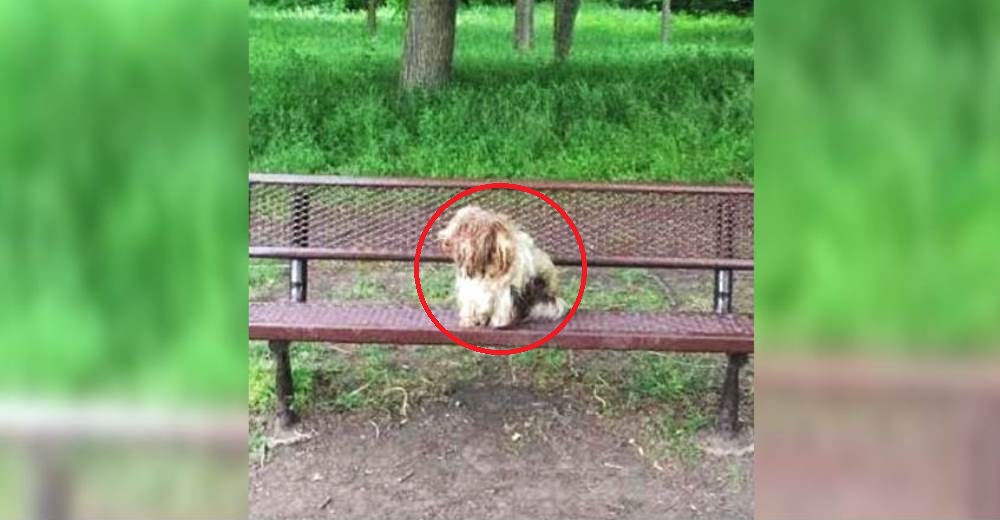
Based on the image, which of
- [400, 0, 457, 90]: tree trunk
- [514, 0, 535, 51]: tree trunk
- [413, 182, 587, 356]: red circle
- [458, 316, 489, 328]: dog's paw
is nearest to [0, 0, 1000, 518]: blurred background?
[413, 182, 587, 356]: red circle

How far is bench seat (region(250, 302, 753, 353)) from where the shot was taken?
3.10 metres

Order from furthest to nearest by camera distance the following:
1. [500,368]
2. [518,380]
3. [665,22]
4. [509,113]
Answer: [665,22] < [509,113] < [500,368] < [518,380]

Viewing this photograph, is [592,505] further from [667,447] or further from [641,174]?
[641,174]

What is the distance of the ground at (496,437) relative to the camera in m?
3.05

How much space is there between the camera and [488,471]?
324cm

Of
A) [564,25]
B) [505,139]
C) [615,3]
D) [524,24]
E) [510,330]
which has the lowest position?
[510,330]

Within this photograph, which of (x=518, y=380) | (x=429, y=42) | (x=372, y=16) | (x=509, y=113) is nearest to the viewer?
(x=518, y=380)

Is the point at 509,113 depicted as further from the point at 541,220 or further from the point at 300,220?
the point at 300,220
